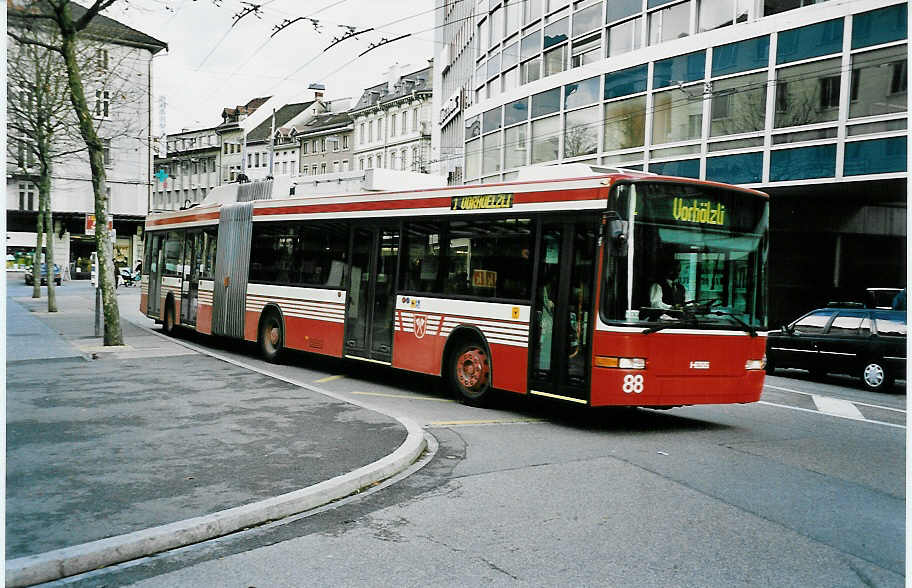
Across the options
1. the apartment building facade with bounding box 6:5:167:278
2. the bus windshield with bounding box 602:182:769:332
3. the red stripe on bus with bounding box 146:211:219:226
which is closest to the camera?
the bus windshield with bounding box 602:182:769:332

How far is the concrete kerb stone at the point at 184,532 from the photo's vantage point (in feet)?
15.3

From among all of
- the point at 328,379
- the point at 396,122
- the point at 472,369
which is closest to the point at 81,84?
the point at 328,379

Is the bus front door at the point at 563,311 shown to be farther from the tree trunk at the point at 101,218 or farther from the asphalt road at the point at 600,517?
Result: the tree trunk at the point at 101,218

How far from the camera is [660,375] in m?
9.46

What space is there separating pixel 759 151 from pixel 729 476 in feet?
58.9

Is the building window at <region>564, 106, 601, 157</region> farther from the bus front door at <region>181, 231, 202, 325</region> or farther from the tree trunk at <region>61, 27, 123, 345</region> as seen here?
the tree trunk at <region>61, 27, 123, 345</region>

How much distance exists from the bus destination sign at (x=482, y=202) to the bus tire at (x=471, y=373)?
1.82 metres

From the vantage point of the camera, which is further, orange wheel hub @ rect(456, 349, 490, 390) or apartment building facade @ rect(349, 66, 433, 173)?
apartment building facade @ rect(349, 66, 433, 173)

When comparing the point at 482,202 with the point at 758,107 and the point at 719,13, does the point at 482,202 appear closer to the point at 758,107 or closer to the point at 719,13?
the point at 758,107

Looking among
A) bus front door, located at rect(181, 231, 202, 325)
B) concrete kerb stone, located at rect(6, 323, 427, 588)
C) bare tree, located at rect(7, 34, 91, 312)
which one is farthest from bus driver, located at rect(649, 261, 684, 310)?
bare tree, located at rect(7, 34, 91, 312)

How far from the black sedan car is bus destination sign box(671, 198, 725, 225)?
8.34 meters

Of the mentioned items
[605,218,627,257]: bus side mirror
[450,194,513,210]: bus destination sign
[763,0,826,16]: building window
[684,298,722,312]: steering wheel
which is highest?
[763,0,826,16]: building window

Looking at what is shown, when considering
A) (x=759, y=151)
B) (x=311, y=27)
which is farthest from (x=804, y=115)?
(x=311, y=27)

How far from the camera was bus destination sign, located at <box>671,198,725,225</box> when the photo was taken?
9.58m
